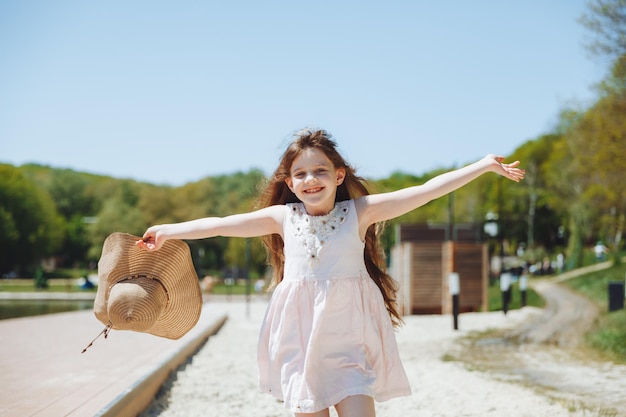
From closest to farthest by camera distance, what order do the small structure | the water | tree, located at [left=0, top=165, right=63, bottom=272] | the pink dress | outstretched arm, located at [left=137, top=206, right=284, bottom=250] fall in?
the pink dress < outstretched arm, located at [left=137, top=206, right=284, bottom=250] < the small structure < the water < tree, located at [left=0, top=165, right=63, bottom=272]

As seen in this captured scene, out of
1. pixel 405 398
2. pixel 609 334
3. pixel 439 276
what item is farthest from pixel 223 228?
pixel 439 276

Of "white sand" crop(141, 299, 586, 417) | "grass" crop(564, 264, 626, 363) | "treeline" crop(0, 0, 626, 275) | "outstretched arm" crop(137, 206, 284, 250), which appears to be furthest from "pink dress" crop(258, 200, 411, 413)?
"treeline" crop(0, 0, 626, 275)

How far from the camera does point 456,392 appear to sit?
21.5ft

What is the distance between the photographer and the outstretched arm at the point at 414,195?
3570 mm

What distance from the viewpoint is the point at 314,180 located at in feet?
11.7

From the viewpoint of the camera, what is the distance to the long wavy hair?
3.71m

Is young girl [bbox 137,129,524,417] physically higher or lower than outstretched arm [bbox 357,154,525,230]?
lower

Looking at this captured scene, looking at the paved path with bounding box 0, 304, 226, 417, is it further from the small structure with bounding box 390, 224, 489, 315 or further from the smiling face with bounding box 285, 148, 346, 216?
the small structure with bounding box 390, 224, 489, 315

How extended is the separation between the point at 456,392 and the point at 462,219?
2174 inches

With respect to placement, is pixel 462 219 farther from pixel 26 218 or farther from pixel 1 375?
pixel 1 375

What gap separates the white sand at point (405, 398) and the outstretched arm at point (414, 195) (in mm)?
2419

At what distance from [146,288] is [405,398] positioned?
10.7ft

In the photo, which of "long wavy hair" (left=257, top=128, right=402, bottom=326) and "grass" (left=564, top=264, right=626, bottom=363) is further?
"grass" (left=564, top=264, right=626, bottom=363)

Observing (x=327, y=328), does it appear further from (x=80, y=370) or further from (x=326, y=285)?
(x=80, y=370)
